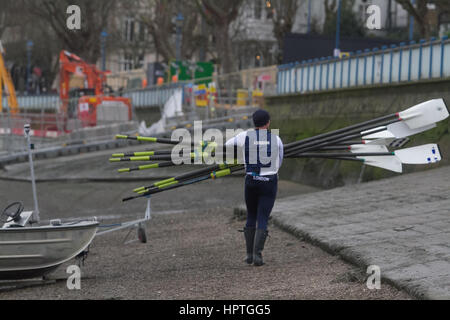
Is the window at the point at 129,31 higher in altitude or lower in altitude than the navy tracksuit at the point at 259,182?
higher

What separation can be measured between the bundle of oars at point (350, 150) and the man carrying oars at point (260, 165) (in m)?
0.56

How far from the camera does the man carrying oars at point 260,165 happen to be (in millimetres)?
8977

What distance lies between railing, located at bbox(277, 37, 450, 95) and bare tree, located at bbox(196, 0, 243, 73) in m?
14.8

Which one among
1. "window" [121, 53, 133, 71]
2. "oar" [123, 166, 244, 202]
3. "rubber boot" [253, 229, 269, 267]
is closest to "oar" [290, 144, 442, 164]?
"oar" [123, 166, 244, 202]

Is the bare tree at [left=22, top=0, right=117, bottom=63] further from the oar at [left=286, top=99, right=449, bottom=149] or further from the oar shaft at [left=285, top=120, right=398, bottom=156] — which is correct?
the oar shaft at [left=285, top=120, right=398, bottom=156]

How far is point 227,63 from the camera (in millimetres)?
37219

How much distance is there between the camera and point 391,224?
10.0 metres

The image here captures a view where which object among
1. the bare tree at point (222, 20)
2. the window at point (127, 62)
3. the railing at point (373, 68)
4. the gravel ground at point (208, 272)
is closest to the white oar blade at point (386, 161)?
the gravel ground at point (208, 272)

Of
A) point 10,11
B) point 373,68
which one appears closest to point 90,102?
point 10,11

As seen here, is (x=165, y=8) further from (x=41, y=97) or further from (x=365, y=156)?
(x=365, y=156)

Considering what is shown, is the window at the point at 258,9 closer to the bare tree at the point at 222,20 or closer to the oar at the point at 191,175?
the bare tree at the point at 222,20

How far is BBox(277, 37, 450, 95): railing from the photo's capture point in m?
14.8

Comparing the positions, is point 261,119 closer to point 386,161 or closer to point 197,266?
point 197,266
